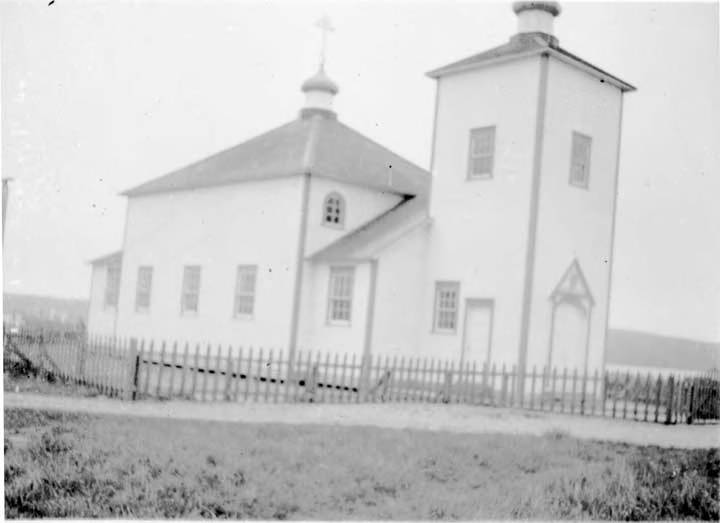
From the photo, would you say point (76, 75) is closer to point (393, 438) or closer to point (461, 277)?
point (393, 438)

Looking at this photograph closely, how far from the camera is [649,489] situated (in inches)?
391

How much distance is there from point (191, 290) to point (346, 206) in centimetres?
452

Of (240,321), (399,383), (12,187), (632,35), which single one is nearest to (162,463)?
(12,187)

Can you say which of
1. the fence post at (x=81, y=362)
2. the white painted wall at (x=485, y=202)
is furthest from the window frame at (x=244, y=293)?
the fence post at (x=81, y=362)

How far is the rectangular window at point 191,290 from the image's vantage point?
20.7 meters

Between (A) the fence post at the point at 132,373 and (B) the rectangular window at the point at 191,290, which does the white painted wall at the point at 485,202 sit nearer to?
(B) the rectangular window at the point at 191,290

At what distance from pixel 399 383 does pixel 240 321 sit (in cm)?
550

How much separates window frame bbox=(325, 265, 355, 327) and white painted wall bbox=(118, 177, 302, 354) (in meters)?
0.85

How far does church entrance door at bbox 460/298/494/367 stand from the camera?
16.6 metres

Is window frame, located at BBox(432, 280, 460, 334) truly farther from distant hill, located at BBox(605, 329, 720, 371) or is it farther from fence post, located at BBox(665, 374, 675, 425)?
fence post, located at BBox(665, 374, 675, 425)

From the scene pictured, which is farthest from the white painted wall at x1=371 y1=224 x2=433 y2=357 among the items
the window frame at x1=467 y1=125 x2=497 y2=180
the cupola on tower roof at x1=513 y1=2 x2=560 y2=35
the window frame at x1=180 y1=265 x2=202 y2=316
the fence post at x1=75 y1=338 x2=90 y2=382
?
the fence post at x1=75 y1=338 x2=90 y2=382

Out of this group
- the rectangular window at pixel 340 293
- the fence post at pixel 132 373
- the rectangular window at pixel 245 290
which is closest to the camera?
the fence post at pixel 132 373

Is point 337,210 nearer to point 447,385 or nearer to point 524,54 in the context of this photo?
point 447,385

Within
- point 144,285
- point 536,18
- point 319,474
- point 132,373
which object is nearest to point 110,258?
point 132,373
